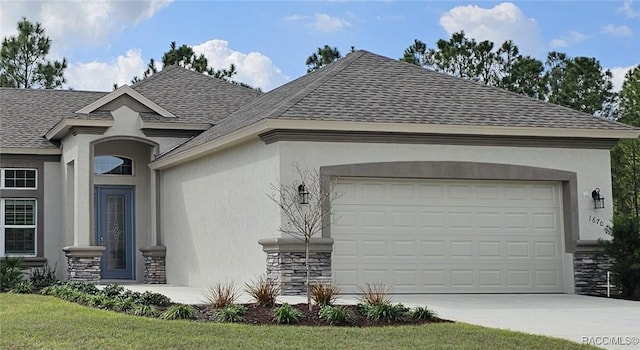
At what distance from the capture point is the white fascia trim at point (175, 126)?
21.9 m

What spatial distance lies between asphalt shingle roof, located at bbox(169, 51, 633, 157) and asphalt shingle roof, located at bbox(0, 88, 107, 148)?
4.91 m

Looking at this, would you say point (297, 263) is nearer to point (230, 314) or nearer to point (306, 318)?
point (306, 318)

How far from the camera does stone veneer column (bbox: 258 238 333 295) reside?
52.9ft

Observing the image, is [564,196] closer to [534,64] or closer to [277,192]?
[277,192]

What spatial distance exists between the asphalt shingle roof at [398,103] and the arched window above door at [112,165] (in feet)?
8.91

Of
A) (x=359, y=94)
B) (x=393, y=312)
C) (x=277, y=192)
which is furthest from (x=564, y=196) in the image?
(x=393, y=312)

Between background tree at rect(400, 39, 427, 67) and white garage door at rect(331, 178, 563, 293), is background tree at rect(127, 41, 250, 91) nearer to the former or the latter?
background tree at rect(400, 39, 427, 67)

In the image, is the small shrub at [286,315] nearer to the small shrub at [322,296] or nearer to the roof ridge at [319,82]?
the small shrub at [322,296]

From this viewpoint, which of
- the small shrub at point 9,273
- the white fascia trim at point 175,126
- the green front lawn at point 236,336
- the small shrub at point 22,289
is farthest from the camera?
the white fascia trim at point 175,126

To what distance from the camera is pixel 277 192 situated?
16.4 m

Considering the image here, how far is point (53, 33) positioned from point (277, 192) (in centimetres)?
2602

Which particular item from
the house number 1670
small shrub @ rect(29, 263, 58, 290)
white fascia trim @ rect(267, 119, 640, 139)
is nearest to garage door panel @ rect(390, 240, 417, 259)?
white fascia trim @ rect(267, 119, 640, 139)

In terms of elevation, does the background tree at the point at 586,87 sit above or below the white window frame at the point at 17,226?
above

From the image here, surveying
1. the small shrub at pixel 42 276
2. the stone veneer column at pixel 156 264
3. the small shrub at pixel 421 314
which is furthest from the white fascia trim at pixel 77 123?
the small shrub at pixel 421 314
